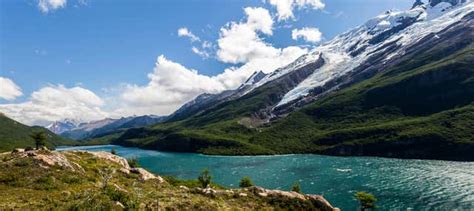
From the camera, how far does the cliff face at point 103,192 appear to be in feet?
152

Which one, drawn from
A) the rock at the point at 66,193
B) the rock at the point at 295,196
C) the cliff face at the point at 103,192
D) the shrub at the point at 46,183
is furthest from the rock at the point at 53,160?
the rock at the point at 295,196

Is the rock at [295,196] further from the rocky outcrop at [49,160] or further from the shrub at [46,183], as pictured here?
the rocky outcrop at [49,160]

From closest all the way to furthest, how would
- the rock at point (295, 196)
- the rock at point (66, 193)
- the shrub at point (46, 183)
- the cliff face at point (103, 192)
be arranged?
1. the cliff face at point (103, 192)
2. the rock at point (66, 193)
3. the shrub at point (46, 183)
4. the rock at point (295, 196)

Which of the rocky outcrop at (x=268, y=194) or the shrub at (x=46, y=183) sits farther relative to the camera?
the rocky outcrop at (x=268, y=194)

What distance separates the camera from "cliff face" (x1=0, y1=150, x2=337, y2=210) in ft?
152

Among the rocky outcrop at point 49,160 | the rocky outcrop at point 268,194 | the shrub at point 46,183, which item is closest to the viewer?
the shrub at point 46,183

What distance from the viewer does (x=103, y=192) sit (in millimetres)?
42188

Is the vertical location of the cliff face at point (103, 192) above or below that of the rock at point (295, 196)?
above

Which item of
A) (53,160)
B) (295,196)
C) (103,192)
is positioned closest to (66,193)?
(103,192)

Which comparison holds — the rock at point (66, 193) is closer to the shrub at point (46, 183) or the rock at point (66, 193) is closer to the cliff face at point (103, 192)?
the cliff face at point (103, 192)

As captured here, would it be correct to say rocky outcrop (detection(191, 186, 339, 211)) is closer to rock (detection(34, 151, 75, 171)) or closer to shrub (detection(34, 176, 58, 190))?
shrub (detection(34, 176, 58, 190))

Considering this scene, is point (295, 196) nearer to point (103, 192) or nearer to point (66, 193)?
point (103, 192)

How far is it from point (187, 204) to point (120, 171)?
106 feet

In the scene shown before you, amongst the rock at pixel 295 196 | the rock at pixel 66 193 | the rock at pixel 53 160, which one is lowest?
the rock at pixel 295 196
